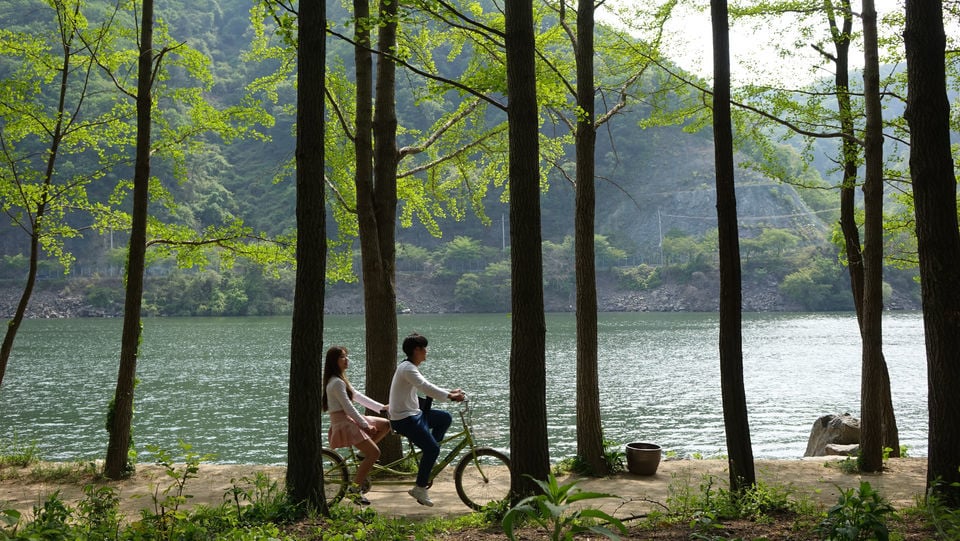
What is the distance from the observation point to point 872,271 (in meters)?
8.86

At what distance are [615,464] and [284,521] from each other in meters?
4.54

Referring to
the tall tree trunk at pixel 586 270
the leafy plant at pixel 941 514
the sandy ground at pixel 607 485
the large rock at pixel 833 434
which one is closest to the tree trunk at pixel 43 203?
the sandy ground at pixel 607 485

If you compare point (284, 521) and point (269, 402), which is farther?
point (269, 402)

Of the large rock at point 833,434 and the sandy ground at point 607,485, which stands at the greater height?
the sandy ground at point 607,485

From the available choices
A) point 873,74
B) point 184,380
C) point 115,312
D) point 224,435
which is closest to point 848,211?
point 873,74

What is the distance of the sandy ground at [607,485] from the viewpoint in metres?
6.54

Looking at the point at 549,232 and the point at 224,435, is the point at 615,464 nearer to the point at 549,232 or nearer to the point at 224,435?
the point at 224,435

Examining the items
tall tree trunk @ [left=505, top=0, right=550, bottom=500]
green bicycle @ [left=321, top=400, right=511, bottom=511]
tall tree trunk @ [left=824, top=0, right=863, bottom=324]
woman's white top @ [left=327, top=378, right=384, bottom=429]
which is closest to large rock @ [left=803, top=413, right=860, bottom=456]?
tall tree trunk @ [left=824, top=0, right=863, bottom=324]

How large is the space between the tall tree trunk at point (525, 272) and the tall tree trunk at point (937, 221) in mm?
2546

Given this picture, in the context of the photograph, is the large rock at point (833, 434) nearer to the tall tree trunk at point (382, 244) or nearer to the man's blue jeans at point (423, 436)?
the tall tree trunk at point (382, 244)

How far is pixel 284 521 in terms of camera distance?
4969 mm

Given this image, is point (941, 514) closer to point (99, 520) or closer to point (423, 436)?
point (423, 436)

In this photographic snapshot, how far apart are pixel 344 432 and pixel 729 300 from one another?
10.8 ft

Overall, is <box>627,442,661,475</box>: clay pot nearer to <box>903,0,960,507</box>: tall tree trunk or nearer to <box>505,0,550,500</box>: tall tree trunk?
<box>505,0,550,500</box>: tall tree trunk
